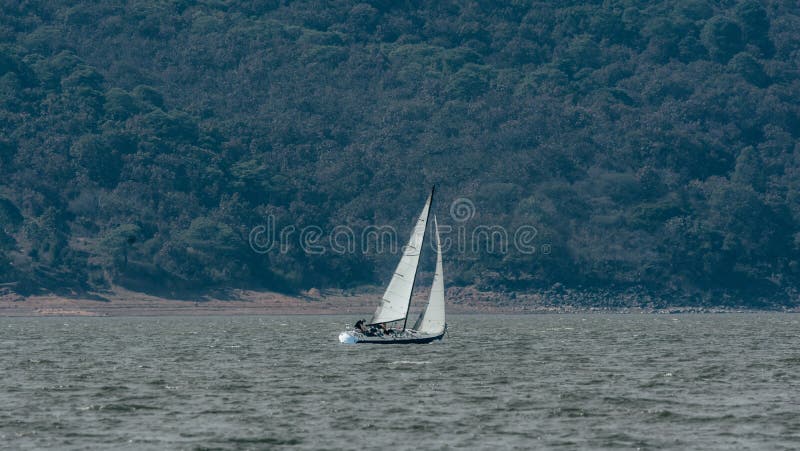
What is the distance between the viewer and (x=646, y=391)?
193 feet

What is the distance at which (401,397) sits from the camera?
Answer: 187 feet

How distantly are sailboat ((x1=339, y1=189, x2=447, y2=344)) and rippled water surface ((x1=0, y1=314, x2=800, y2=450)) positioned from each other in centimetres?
93

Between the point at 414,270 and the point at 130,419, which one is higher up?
the point at 414,270

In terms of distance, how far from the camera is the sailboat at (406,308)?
85.6 metres

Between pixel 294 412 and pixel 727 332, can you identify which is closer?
pixel 294 412

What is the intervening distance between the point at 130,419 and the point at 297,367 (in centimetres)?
2243

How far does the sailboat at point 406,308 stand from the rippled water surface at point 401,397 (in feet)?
3.06

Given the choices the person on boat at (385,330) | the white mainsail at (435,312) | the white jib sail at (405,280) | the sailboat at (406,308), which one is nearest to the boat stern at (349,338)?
the sailboat at (406,308)

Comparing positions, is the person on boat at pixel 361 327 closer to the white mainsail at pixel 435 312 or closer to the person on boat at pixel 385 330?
the person on boat at pixel 385 330

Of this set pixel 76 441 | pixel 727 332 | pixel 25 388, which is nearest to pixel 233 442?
pixel 76 441

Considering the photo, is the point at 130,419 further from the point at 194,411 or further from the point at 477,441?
the point at 477,441

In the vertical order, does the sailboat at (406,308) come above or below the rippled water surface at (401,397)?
above

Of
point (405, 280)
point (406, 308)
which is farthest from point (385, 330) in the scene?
point (405, 280)

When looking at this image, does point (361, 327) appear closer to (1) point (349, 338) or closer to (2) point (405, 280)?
(1) point (349, 338)
